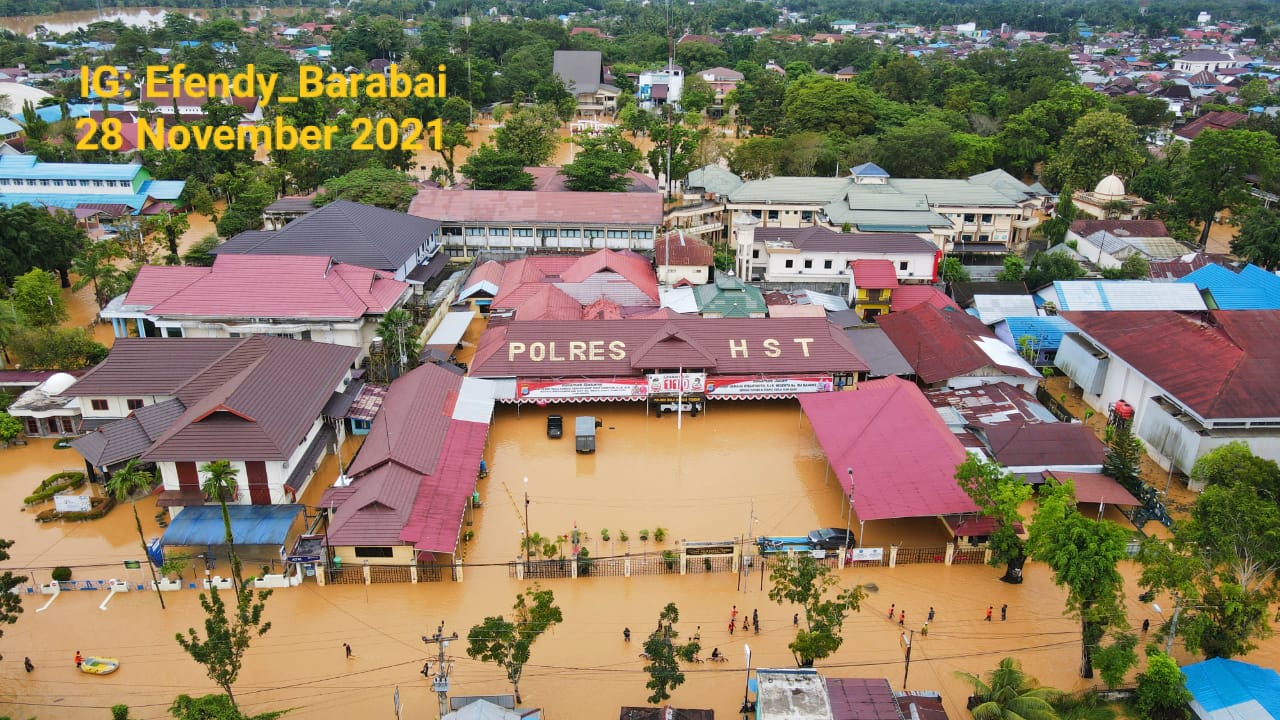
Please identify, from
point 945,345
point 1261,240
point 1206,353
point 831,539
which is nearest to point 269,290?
point 831,539

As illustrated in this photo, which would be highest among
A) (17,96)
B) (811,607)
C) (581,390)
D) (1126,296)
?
(17,96)

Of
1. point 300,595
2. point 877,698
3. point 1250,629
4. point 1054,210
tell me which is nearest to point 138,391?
point 300,595

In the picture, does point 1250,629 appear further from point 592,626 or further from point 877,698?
point 592,626

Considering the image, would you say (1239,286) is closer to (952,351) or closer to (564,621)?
(952,351)

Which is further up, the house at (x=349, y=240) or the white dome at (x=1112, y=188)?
the white dome at (x=1112, y=188)

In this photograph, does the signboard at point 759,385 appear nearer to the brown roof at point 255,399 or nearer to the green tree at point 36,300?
the brown roof at point 255,399

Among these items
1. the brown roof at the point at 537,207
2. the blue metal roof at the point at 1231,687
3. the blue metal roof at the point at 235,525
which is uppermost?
the brown roof at the point at 537,207

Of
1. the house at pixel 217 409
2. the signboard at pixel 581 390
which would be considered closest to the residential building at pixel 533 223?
the signboard at pixel 581 390

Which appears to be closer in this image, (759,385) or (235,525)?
(235,525)
